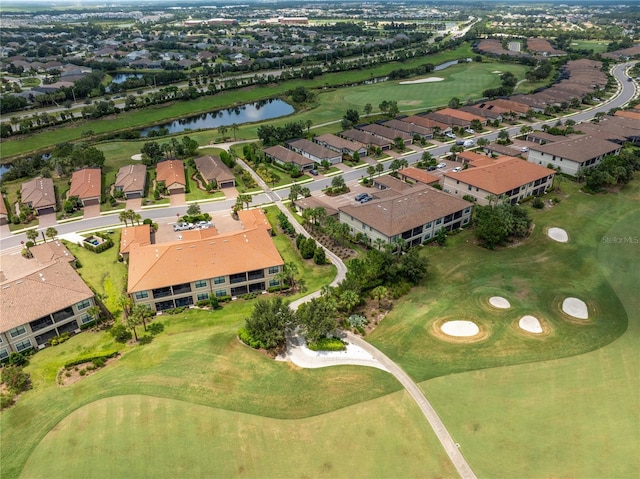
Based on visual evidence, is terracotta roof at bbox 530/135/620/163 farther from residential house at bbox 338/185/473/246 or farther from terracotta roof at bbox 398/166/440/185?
residential house at bbox 338/185/473/246

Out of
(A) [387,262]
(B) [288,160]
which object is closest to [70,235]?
(B) [288,160]

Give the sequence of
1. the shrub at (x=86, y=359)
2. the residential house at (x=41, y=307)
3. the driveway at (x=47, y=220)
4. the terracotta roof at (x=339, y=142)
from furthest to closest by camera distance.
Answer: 1. the terracotta roof at (x=339, y=142)
2. the driveway at (x=47, y=220)
3. the residential house at (x=41, y=307)
4. the shrub at (x=86, y=359)

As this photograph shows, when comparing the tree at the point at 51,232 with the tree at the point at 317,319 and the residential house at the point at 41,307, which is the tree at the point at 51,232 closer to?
the residential house at the point at 41,307

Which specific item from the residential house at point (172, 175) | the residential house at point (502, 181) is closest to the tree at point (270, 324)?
the residential house at point (502, 181)

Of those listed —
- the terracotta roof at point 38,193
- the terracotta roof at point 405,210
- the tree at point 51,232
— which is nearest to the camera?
the terracotta roof at point 405,210

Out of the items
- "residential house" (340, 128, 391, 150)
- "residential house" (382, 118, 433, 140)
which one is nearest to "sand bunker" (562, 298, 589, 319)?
"residential house" (340, 128, 391, 150)

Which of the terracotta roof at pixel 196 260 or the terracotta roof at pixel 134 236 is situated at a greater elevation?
the terracotta roof at pixel 196 260

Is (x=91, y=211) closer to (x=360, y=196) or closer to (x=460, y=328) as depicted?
(x=360, y=196)
